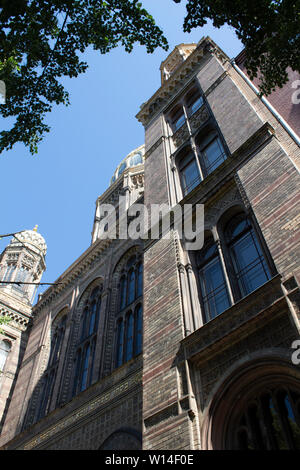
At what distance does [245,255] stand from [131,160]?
21.7m

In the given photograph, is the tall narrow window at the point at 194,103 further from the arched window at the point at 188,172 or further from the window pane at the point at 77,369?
the window pane at the point at 77,369

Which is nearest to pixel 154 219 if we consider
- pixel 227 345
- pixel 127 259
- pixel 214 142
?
pixel 214 142

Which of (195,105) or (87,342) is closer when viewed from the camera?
(87,342)

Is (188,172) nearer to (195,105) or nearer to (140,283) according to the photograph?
(195,105)

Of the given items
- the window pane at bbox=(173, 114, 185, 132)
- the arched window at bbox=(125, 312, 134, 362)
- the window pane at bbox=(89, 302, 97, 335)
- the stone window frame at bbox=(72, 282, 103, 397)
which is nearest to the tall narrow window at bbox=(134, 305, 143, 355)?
the arched window at bbox=(125, 312, 134, 362)

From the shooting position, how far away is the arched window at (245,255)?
7562mm

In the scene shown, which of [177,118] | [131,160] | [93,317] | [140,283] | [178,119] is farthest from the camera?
[131,160]

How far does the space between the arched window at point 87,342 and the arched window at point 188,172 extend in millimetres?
5832

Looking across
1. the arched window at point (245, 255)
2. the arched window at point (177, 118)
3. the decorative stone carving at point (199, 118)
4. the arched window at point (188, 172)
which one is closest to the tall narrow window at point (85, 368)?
the arched window at point (188, 172)

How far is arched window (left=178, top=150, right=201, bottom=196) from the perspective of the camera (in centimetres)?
1168

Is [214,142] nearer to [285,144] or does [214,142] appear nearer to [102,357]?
[285,144]

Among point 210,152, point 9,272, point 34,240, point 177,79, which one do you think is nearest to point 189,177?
point 210,152

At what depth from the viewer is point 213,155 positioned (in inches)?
450
